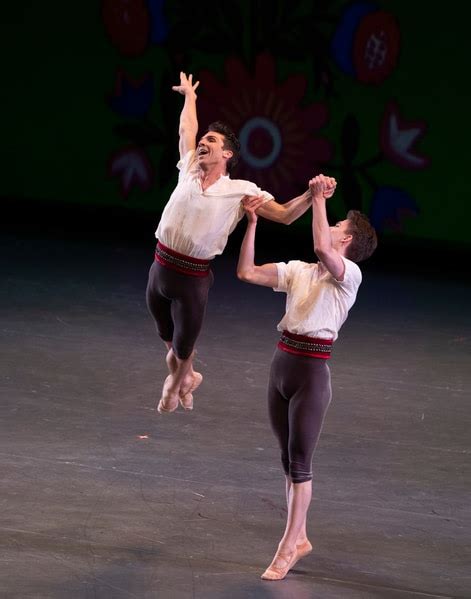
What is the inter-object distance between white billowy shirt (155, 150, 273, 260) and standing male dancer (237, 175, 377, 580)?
15.9 inches

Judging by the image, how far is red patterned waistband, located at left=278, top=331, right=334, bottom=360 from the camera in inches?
166

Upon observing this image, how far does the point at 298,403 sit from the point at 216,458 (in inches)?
50.7

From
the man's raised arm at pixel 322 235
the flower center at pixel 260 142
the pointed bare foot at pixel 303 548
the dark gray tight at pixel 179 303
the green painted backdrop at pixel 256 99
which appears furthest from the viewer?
the flower center at pixel 260 142

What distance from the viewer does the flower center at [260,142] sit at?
10383 mm

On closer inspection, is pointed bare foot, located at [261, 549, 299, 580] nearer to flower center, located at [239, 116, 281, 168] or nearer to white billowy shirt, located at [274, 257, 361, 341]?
white billowy shirt, located at [274, 257, 361, 341]

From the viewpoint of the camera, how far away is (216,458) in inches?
213

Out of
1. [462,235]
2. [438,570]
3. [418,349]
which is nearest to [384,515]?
[438,570]

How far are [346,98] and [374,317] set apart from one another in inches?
108

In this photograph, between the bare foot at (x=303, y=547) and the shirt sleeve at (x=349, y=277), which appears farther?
the bare foot at (x=303, y=547)

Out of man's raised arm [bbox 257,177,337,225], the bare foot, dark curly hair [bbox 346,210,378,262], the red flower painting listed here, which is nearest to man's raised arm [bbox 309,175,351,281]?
dark curly hair [bbox 346,210,378,262]

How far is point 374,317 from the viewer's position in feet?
26.5

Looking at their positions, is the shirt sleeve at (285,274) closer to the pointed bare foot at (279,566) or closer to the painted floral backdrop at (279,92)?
the pointed bare foot at (279,566)

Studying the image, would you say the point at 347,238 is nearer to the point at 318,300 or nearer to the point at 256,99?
the point at 318,300

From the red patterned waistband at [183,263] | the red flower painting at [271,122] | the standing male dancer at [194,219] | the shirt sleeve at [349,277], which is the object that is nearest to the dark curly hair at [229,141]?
the standing male dancer at [194,219]
